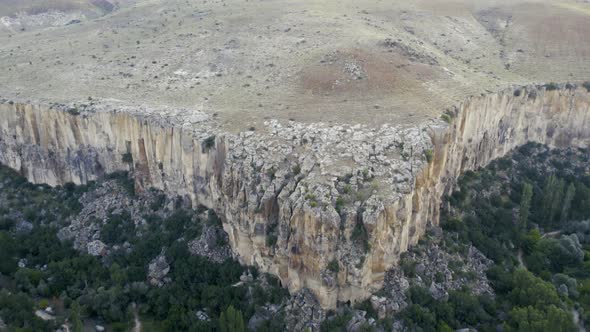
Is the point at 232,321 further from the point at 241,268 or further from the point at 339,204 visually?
the point at 339,204

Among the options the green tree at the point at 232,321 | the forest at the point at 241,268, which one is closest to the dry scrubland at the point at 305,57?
the forest at the point at 241,268

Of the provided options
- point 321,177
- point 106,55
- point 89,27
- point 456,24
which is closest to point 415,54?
point 456,24

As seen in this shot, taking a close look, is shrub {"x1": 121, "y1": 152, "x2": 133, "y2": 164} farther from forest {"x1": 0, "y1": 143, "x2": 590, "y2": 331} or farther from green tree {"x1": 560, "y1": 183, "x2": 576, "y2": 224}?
green tree {"x1": 560, "y1": 183, "x2": 576, "y2": 224}

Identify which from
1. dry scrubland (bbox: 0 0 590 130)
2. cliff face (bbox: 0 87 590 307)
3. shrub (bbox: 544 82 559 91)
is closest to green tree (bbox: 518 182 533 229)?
cliff face (bbox: 0 87 590 307)

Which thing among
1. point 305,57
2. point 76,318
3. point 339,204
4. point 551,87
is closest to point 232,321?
point 339,204

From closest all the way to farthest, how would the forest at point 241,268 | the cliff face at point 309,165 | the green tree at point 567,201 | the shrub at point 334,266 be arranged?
the shrub at point 334,266 → the cliff face at point 309,165 → the forest at point 241,268 → the green tree at point 567,201

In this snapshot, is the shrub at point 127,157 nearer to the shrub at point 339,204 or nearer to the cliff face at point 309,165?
the cliff face at point 309,165
